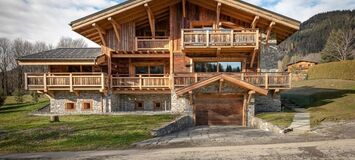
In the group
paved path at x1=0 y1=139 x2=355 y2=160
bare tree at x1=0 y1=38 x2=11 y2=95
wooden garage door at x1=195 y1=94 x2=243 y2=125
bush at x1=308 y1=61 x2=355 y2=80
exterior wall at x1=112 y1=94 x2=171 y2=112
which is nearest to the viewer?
paved path at x1=0 y1=139 x2=355 y2=160

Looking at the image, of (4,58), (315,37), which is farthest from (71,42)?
(315,37)

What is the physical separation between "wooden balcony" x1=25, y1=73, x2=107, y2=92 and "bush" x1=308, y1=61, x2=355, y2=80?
35200 millimetres

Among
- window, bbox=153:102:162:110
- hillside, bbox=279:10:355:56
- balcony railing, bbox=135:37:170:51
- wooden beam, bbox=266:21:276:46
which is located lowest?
window, bbox=153:102:162:110

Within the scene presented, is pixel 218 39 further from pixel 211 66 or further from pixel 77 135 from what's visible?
pixel 77 135

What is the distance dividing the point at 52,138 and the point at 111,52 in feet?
33.8

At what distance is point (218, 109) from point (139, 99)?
724 centimetres

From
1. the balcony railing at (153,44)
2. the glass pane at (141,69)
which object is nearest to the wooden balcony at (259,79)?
the balcony railing at (153,44)

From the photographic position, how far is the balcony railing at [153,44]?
71.2ft

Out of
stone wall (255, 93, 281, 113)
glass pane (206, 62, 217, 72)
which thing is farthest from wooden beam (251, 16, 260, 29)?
stone wall (255, 93, 281, 113)

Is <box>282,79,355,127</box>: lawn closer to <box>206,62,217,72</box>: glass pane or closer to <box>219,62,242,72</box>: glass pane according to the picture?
<box>219,62,242,72</box>: glass pane

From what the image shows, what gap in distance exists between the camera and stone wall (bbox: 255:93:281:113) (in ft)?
69.0

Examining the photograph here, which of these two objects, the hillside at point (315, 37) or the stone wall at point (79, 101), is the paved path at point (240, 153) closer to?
the stone wall at point (79, 101)

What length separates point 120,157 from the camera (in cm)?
995

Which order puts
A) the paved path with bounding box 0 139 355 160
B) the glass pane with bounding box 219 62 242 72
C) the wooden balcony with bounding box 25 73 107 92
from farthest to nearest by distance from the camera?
the glass pane with bounding box 219 62 242 72
the wooden balcony with bounding box 25 73 107 92
the paved path with bounding box 0 139 355 160
